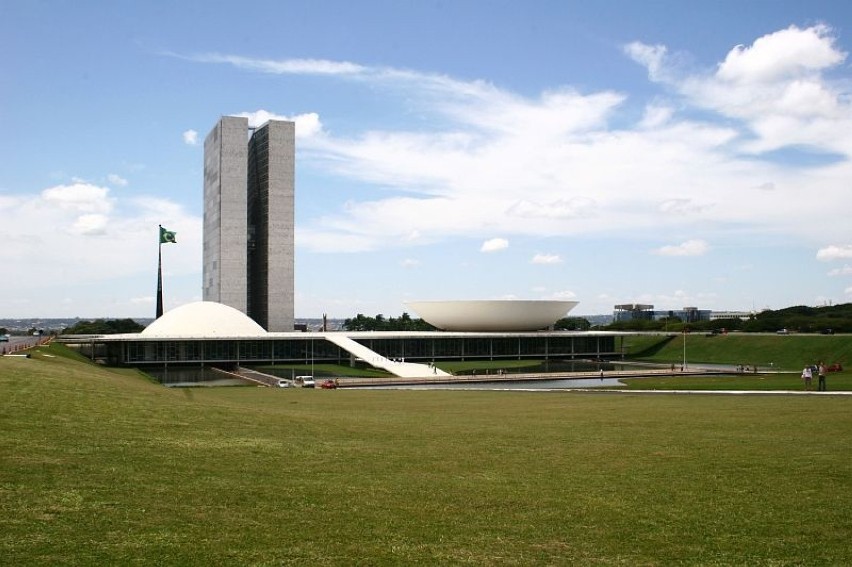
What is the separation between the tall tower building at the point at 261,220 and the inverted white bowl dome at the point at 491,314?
81.1ft

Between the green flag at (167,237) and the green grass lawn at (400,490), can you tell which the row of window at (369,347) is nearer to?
the green flag at (167,237)

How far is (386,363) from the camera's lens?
66.8 meters

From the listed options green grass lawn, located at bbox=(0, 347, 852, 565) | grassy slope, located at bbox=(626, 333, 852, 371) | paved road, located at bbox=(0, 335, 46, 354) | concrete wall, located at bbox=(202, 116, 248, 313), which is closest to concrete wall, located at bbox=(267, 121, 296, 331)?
concrete wall, located at bbox=(202, 116, 248, 313)

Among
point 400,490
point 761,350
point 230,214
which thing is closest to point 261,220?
point 230,214

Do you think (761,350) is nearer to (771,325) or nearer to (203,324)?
(771,325)

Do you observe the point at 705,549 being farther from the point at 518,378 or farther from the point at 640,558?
the point at 518,378

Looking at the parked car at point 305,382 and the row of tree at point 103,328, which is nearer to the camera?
the parked car at point 305,382

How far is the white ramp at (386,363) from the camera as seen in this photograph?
60641 mm

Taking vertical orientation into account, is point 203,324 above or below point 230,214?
below

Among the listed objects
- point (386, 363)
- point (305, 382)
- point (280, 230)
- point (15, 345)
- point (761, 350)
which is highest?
point (280, 230)

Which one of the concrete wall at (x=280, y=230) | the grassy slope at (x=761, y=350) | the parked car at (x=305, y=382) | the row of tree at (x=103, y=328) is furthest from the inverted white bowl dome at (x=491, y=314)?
the row of tree at (x=103, y=328)

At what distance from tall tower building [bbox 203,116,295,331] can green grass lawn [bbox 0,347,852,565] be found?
299ft

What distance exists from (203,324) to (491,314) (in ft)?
103

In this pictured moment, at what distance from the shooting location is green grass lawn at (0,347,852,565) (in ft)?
26.1
